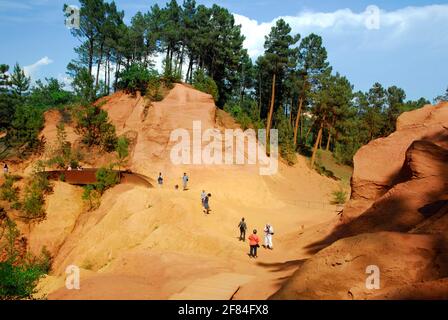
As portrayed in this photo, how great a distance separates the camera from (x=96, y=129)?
3331 centimetres

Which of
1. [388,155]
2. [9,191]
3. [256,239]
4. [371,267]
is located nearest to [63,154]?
[9,191]

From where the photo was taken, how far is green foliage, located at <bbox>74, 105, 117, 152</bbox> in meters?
32.8

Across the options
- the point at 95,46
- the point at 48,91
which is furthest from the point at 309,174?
the point at 48,91

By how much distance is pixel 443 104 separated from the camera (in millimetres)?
15672

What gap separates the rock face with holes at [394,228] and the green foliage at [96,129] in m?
24.1

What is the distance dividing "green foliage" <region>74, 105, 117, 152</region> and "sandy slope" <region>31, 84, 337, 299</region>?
205cm

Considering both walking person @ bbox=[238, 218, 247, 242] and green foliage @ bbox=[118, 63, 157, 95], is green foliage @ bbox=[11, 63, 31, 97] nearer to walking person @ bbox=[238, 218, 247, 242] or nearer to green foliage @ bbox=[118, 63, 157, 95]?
green foliage @ bbox=[118, 63, 157, 95]

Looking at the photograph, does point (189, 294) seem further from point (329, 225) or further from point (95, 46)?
point (95, 46)

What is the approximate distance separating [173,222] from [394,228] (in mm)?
11592

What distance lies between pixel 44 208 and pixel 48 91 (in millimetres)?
37633

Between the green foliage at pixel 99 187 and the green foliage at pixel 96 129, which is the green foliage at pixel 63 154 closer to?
the green foliage at pixel 96 129

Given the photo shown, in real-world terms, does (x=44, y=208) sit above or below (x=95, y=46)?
below

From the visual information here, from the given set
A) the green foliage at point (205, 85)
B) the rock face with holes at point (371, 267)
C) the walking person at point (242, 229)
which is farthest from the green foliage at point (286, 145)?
the rock face with holes at point (371, 267)
